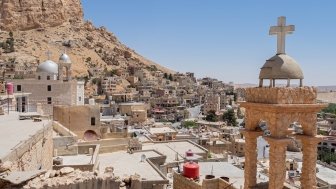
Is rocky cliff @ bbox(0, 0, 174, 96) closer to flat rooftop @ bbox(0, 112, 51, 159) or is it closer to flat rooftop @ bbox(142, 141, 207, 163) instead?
flat rooftop @ bbox(142, 141, 207, 163)

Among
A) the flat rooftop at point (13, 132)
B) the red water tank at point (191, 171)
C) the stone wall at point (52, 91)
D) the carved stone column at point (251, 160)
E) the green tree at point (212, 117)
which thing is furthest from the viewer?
the green tree at point (212, 117)

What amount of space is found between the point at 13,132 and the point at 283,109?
6.76 metres

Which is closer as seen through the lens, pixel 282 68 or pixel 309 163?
pixel 282 68

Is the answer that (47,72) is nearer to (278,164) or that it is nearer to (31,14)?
(278,164)

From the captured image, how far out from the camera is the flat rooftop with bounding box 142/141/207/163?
67.1ft

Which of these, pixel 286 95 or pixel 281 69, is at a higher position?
pixel 281 69

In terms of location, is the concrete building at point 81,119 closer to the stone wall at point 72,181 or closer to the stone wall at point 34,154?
the stone wall at point 34,154

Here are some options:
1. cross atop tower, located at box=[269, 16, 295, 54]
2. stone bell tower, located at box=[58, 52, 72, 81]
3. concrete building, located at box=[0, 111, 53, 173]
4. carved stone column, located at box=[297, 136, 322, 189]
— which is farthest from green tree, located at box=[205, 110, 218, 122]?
cross atop tower, located at box=[269, 16, 295, 54]

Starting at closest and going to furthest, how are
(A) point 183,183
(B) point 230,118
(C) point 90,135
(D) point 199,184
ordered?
1. (D) point 199,184
2. (A) point 183,183
3. (C) point 90,135
4. (B) point 230,118

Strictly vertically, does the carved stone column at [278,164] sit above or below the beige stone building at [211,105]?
above

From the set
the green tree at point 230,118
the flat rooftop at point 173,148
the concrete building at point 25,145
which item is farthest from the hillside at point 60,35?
the concrete building at point 25,145

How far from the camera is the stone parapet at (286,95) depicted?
6.68 meters

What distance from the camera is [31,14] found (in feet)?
377

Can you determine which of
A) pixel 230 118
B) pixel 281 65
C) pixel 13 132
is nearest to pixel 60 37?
pixel 230 118
